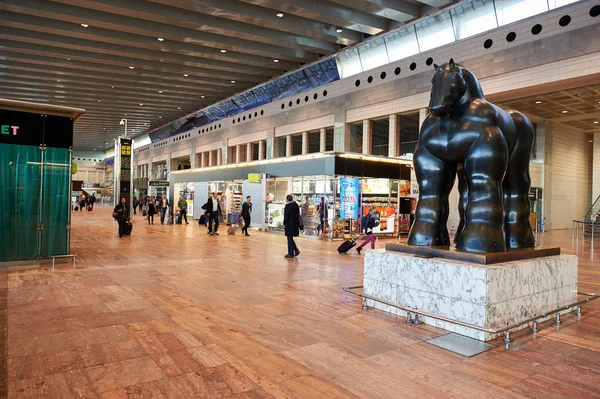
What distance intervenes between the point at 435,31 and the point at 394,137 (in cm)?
456

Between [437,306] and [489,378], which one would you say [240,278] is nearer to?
[437,306]

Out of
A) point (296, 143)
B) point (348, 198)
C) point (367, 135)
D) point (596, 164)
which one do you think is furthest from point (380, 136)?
point (596, 164)

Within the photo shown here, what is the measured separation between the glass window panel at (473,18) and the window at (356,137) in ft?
21.6

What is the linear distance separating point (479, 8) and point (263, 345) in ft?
49.7

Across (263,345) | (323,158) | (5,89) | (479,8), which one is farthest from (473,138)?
(5,89)

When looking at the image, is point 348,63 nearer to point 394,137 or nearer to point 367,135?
point 367,135

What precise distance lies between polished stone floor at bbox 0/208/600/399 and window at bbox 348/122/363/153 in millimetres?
14843

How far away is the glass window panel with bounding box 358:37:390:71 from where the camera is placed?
1853 cm

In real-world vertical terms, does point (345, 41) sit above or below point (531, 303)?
Result: above

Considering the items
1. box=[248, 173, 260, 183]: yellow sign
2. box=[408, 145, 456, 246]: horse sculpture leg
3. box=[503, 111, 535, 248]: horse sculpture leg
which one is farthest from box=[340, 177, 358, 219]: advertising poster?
box=[408, 145, 456, 246]: horse sculpture leg

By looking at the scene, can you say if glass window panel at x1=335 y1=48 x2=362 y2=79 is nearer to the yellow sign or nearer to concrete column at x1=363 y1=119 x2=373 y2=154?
concrete column at x1=363 y1=119 x2=373 y2=154

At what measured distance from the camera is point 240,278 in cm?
706

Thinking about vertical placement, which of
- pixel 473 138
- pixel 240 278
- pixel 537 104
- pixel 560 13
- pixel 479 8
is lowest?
pixel 240 278

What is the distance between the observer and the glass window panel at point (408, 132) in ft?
60.8
